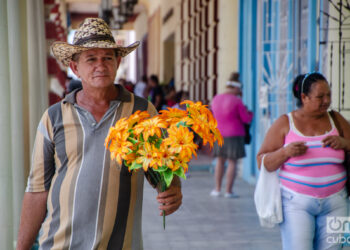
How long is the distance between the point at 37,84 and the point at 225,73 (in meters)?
6.01

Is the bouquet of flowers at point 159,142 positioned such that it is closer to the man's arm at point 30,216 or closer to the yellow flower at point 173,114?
the yellow flower at point 173,114

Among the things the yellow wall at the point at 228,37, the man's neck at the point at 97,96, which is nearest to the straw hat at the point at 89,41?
the man's neck at the point at 97,96

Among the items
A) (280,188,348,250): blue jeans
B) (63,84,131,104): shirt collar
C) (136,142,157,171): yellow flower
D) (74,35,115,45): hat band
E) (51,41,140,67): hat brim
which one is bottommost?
(280,188,348,250): blue jeans

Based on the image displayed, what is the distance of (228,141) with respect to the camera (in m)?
8.23

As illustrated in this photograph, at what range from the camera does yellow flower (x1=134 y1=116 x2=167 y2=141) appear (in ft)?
7.13

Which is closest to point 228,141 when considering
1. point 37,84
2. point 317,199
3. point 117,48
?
point 37,84

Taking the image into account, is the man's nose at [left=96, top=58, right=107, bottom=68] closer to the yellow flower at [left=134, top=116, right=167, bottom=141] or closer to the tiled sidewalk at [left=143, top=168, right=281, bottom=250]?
the yellow flower at [left=134, top=116, right=167, bottom=141]

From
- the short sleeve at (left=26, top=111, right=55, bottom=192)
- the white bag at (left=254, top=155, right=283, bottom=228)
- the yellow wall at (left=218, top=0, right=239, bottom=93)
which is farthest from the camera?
the yellow wall at (left=218, top=0, right=239, bottom=93)

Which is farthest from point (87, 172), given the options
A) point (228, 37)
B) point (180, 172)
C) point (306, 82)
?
point (228, 37)

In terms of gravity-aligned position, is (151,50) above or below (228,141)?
above

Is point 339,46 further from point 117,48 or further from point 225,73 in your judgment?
point 225,73

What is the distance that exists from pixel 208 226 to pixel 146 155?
4.48m

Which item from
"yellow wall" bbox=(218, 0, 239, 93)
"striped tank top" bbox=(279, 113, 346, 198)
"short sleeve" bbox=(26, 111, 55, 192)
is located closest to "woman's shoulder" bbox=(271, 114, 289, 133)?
"striped tank top" bbox=(279, 113, 346, 198)

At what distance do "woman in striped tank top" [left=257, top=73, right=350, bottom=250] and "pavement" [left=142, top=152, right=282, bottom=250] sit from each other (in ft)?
6.70
